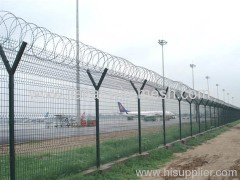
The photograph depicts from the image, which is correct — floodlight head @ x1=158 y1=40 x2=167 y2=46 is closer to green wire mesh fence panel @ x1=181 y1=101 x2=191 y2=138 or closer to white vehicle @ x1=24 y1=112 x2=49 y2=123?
green wire mesh fence panel @ x1=181 y1=101 x2=191 y2=138

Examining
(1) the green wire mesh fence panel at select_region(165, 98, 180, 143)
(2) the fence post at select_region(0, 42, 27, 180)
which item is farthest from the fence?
(1) the green wire mesh fence panel at select_region(165, 98, 180, 143)

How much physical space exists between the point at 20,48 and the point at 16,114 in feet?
3.11

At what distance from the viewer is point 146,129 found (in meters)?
8.14

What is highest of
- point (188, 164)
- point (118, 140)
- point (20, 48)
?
point (20, 48)

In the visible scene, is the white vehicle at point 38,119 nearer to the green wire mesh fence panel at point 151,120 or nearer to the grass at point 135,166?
the grass at point 135,166

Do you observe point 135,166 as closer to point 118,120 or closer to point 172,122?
point 118,120

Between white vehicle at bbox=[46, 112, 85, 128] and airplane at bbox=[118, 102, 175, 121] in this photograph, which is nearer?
white vehicle at bbox=[46, 112, 85, 128]

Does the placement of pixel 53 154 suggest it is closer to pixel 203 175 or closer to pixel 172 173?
pixel 172 173

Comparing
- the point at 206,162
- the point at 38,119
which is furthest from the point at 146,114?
the point at 38,119

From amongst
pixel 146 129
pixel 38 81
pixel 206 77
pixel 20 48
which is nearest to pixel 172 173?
pixel 146 129

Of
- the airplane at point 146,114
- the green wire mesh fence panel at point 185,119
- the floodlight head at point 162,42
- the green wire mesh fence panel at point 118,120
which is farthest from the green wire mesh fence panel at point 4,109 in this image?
the floodlight head at point 162,42

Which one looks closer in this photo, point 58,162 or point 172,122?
point 58,162

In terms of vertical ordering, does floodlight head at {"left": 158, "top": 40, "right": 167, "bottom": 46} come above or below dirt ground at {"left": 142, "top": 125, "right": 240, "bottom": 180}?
above

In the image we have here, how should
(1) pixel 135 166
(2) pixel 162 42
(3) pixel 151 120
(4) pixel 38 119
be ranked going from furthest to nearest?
1. (2) pixel 162 42
2. (3) pixel 151 120
3. (1) pixel 135 166
4. (4) pixel 38 119
